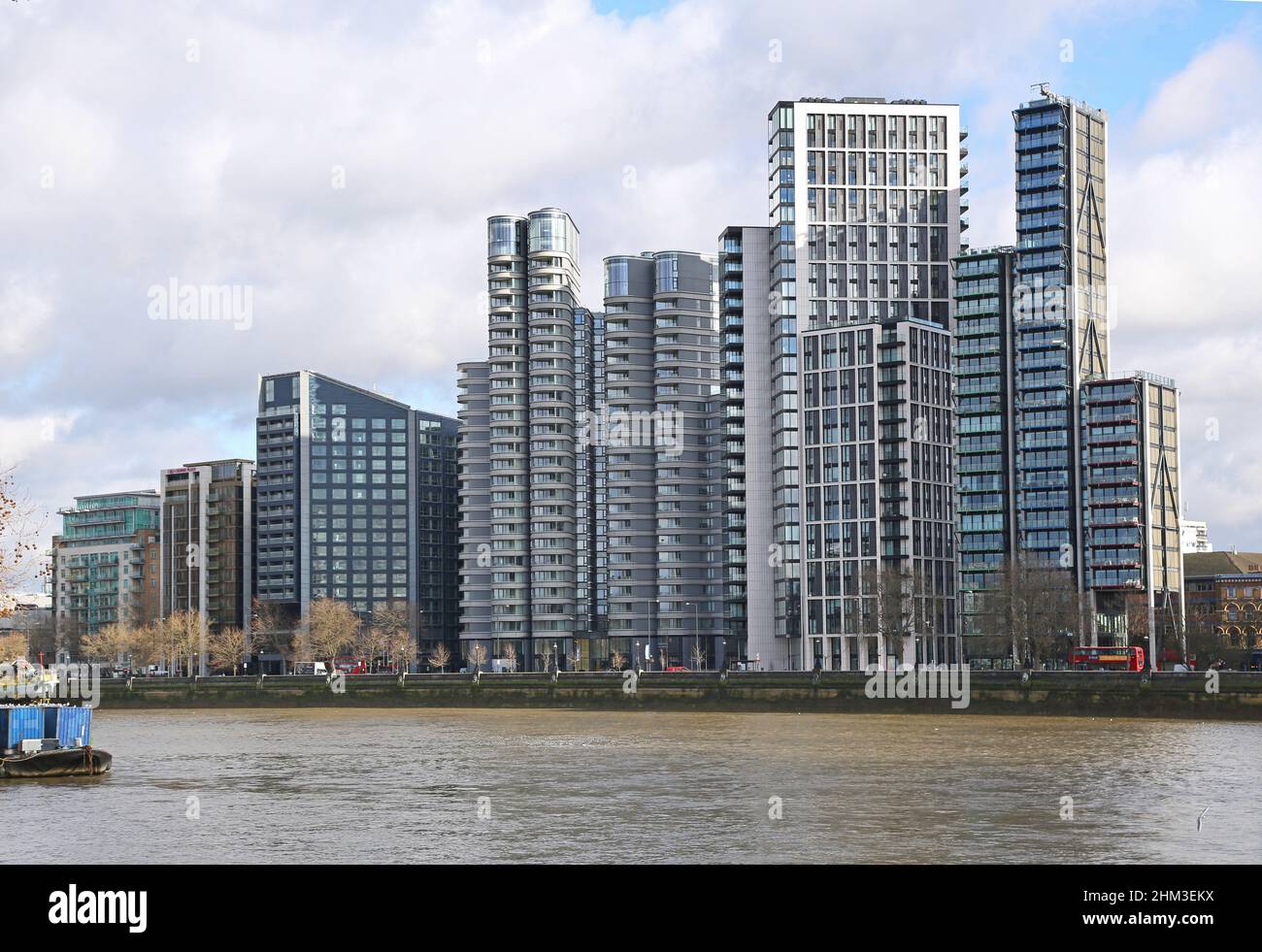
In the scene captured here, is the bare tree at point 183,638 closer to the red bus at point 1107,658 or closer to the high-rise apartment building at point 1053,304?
the high-rise apartment building at point 1053,304

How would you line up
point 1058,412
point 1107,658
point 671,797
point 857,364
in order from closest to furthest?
point 671,797 → point 1107,658 → point 857,364 → point 1058,412

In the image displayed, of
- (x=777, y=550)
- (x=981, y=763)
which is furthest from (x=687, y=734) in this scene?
(x=777, y=550)

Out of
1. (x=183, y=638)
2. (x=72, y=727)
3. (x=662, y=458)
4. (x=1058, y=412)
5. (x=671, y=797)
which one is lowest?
(x=671, y=797)

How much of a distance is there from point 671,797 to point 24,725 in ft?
101

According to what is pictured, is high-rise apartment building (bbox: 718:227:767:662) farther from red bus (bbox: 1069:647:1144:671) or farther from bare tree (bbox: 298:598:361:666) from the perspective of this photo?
bare tree (bbox: 298:598:361:666)

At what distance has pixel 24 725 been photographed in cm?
6128

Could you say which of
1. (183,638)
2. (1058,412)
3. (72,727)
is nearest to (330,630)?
(183,638)

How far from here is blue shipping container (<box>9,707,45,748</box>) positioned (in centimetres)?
6100

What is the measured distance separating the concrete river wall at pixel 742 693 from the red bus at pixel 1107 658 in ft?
89.7

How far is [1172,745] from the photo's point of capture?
70.6 meters

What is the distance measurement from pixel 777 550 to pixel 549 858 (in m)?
144

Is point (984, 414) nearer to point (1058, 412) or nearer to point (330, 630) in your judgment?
point (1058, 412)

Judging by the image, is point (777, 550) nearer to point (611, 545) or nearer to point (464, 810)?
point (611, 545)

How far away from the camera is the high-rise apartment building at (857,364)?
167375 mm
